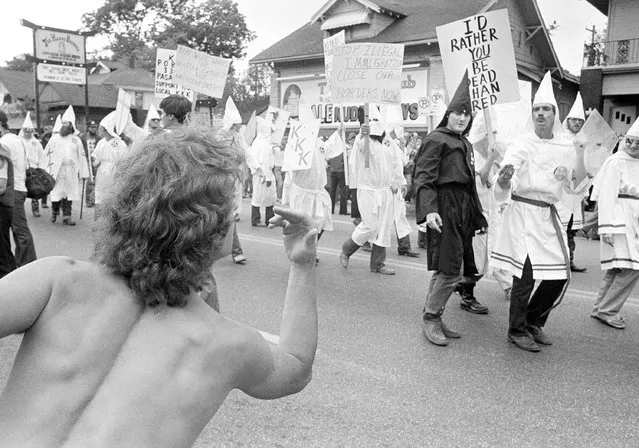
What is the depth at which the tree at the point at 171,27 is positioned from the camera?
5178cm

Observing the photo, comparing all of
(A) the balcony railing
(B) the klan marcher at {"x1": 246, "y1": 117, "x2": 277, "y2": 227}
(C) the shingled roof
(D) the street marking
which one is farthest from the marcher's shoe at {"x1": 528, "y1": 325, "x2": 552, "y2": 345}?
(C) the shingled roof

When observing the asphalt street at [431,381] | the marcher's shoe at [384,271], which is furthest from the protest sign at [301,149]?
the asphalt street at [431,381]

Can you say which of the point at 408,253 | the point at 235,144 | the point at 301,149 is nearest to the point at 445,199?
the point at 235,144

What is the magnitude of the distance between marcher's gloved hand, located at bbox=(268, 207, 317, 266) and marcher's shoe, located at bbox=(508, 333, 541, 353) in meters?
3.65

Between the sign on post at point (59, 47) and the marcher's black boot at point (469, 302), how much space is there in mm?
23702

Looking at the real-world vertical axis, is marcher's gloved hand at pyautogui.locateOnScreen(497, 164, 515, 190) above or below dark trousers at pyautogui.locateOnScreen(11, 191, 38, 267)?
above

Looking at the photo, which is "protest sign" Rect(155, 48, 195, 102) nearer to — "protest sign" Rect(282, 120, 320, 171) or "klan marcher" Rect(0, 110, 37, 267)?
"protest sign" Rect(282, 120, 320, 171)

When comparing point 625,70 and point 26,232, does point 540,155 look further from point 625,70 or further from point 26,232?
point 625,70

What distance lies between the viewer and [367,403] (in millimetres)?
3953

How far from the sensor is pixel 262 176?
11820 millimetres

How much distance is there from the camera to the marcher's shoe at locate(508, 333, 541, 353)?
5051 millimetres

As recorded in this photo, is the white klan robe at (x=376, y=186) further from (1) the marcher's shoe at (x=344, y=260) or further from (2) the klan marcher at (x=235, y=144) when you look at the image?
(2) the klan marcher at (x=235, y=144)

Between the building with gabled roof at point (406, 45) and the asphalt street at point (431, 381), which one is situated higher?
the building with gabled roof at point (406, 45)

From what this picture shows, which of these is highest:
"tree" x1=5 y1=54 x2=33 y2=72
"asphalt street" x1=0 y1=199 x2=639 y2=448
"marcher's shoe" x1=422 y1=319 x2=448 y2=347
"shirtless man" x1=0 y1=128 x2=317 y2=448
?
"tree" x1=5 y1=54 x2=33 y2=72
